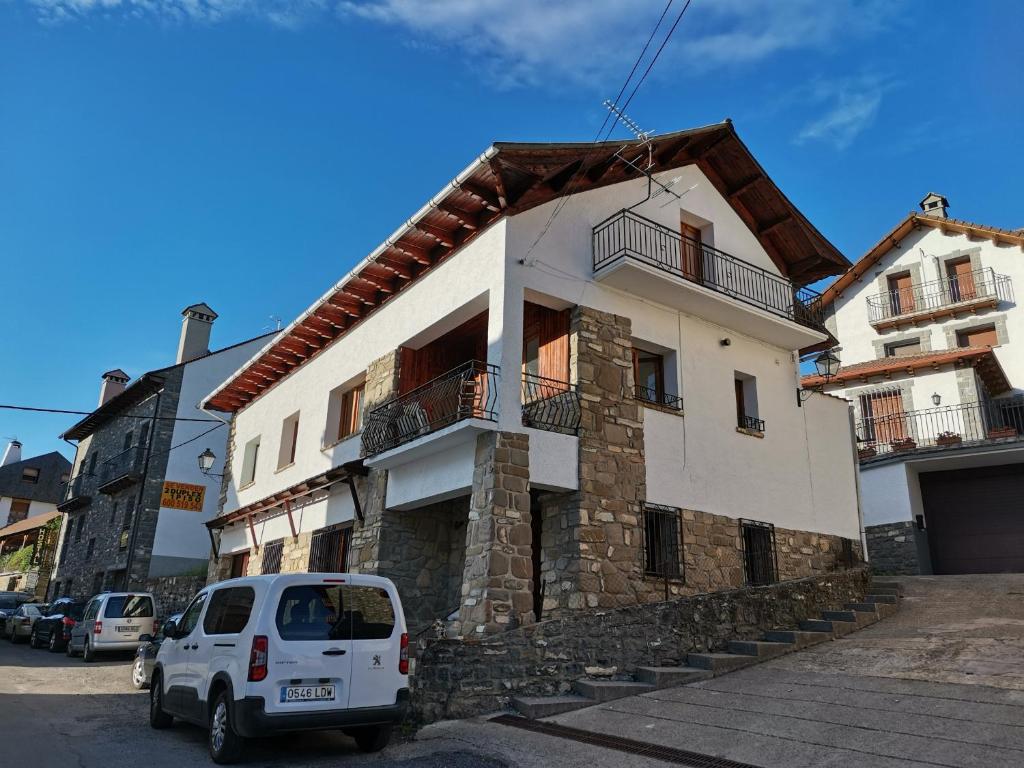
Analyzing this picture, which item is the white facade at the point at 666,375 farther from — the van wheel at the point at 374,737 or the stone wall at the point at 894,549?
the stone wall at the point at 894,549

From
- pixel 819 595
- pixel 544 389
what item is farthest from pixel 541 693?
pixel 819 595

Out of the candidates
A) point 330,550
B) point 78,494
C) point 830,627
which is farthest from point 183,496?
point 830,627

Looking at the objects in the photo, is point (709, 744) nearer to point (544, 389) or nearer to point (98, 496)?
point (544, 389)

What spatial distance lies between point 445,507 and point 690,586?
13.8ft

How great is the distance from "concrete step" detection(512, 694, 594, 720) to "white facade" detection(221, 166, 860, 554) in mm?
2816

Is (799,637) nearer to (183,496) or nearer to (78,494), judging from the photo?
(183,496)

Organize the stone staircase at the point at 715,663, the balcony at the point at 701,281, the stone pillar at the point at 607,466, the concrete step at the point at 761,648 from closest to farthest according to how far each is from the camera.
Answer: the stone staircase at the point at 715,663, the concrete step at the point at 761,648, the stone pillar at the point at 607,466, the balcony at the point at 701,281

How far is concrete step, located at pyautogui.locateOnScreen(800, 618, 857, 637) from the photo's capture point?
1109cm

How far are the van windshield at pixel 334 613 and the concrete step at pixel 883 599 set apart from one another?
9.49 metres

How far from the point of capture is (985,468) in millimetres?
19938

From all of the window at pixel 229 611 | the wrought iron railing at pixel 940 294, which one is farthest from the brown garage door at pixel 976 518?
the window at pixel 229 611

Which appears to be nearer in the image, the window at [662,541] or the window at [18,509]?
the window at [662,541]

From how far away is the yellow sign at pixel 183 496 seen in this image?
24172 millimetres

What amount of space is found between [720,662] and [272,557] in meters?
10.0
